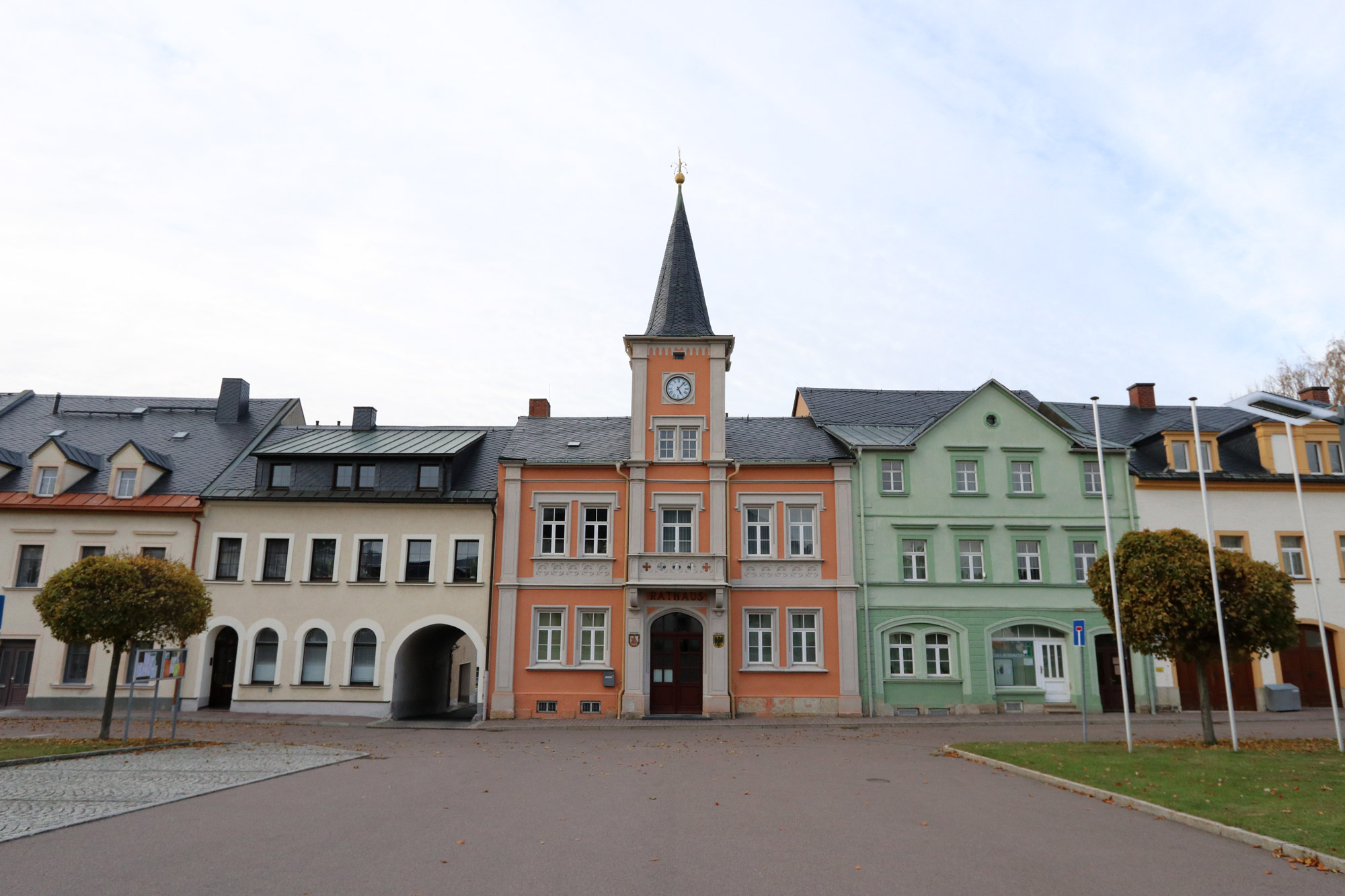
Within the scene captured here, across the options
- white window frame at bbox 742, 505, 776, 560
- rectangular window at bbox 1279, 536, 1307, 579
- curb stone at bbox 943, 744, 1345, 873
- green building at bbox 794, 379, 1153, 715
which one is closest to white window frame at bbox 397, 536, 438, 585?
white window frame at bbox 742, 505, 776, 560

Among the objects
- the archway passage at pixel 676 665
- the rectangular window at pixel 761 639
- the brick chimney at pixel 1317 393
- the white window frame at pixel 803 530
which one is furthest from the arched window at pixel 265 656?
the brick chimney at pixel 1317 393

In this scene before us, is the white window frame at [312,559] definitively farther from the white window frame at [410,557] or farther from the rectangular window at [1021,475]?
the rectangular window at [1021,475]

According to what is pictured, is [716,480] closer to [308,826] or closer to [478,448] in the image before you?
[478,448]

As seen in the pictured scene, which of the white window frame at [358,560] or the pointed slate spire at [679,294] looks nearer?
the white window frame at [358,560]

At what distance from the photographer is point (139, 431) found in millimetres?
35438

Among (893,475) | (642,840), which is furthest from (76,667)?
(893,475)

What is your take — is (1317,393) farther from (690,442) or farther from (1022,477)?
(690,442)

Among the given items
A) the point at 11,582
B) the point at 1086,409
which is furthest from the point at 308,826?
the point at 1086,409

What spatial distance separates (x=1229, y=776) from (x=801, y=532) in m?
16.6

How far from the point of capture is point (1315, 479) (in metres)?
31.8

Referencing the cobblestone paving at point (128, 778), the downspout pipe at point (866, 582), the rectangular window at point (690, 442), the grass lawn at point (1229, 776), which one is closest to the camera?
the grass lawn at point (1229, 776)

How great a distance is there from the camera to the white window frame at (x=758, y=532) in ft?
99.2

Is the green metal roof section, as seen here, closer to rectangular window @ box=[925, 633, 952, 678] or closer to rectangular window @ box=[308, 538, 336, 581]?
rectangular window @ box=[308, 538, 336, 581]

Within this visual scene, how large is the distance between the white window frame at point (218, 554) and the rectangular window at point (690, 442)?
50.0 feet
